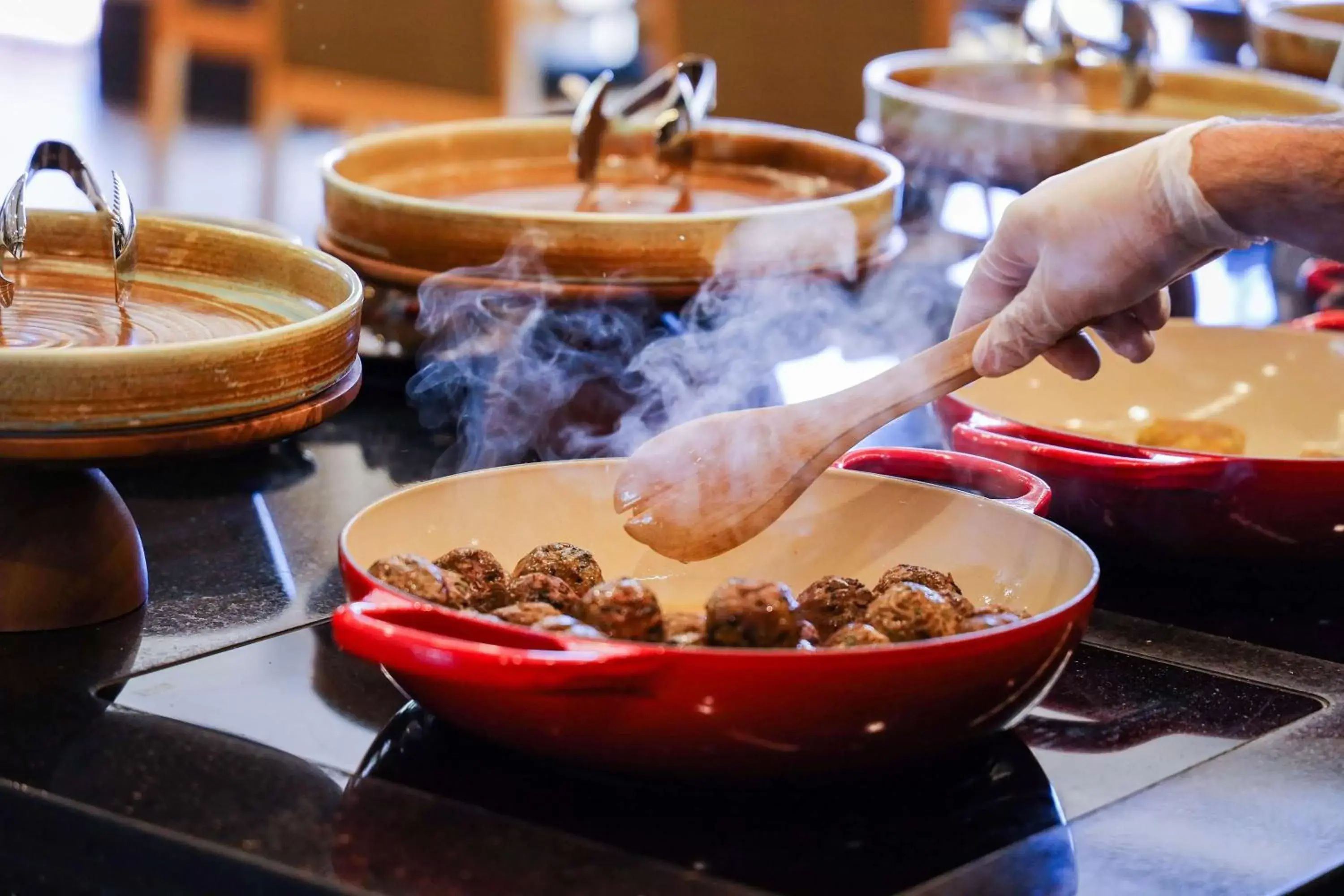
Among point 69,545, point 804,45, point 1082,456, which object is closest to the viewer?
point 69,545

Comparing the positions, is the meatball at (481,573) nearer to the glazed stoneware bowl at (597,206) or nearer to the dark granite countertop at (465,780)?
the dark granite countertop at (465,780)

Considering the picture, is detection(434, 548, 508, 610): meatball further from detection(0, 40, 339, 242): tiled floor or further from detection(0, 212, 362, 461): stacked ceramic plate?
detection(0, 40, 339, 242): tiled floor

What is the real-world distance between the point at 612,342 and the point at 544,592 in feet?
1.62

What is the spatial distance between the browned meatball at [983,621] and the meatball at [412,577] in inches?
11.8

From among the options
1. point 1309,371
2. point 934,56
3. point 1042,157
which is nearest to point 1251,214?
point 1309,371

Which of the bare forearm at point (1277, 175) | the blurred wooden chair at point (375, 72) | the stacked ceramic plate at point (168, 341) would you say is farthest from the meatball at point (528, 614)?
the blurred wooden chair at point (375, 72)

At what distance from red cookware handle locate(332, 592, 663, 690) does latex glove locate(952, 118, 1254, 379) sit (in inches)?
18.1

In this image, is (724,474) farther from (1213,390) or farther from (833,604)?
(1213,390)

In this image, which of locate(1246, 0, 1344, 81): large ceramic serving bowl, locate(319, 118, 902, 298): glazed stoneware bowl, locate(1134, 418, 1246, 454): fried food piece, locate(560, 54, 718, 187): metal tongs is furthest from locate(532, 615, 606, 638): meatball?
locate(1246, 0, 1344, 81): large ceramic serving bowl

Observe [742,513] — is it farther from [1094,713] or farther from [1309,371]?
[1309,371]

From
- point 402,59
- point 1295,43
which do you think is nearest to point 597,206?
point 1295,43

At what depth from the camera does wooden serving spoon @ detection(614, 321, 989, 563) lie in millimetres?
1083

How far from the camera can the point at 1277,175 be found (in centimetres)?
112

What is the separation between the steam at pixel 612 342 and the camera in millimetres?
1420
